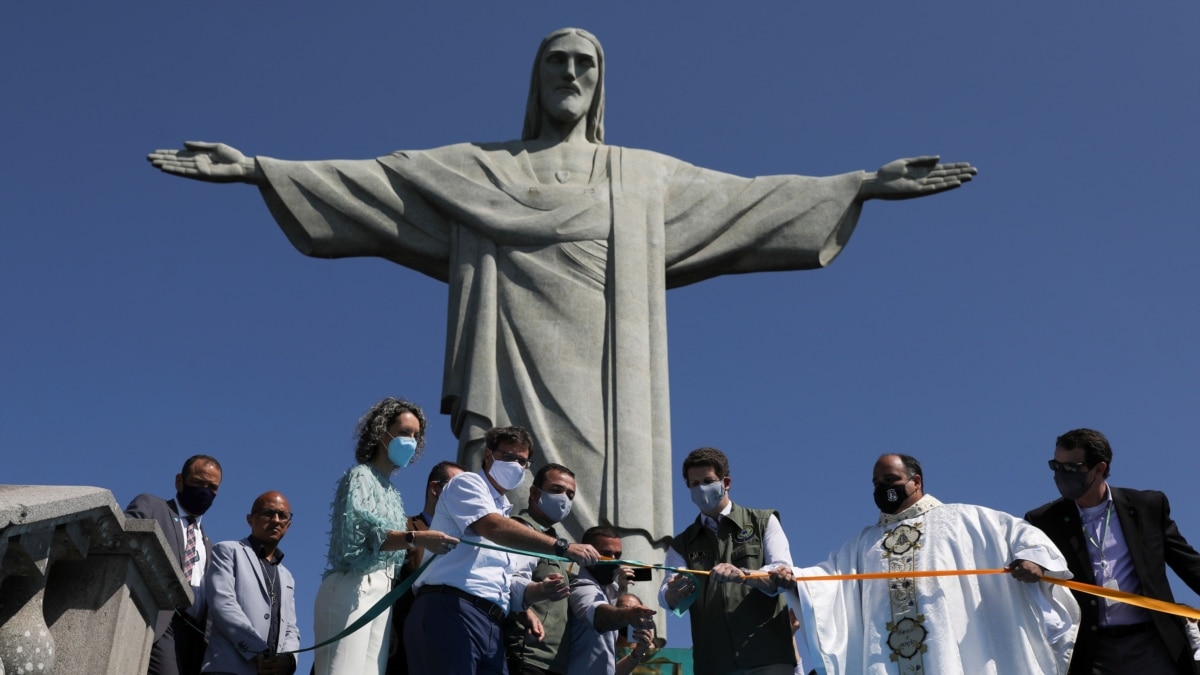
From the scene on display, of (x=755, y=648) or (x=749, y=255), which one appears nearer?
(x=755, y=648)

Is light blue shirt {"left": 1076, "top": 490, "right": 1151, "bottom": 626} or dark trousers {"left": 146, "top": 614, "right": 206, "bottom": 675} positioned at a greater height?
light blue shirt {"left": 1076, "top": 490, "right": 1151, "bottom": 626}

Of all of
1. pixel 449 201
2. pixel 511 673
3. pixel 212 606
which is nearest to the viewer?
pixel 511 673

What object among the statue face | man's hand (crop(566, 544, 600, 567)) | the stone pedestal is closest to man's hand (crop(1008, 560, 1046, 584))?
man's hand (crop(566, 544, 600, 567))

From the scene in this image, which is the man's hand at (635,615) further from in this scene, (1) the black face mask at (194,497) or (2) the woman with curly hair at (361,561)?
(1) the black face mask at (194,497)

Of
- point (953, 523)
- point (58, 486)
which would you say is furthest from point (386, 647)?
point (953, 523)

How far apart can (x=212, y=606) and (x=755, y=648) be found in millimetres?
2759

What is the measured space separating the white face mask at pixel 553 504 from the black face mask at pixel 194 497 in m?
2.02

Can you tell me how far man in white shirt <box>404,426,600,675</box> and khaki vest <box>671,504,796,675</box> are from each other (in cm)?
87

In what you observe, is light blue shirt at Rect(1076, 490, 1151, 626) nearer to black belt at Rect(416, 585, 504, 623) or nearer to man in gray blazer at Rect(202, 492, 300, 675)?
black belt at Rect(416, 585, 504, 623)

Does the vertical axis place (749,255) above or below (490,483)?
above

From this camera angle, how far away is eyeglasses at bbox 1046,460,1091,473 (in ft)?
25.5

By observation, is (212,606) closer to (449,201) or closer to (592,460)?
(592,460)

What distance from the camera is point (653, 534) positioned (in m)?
10.7

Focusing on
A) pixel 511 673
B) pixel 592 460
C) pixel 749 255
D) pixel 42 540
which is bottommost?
pixel 511 673
